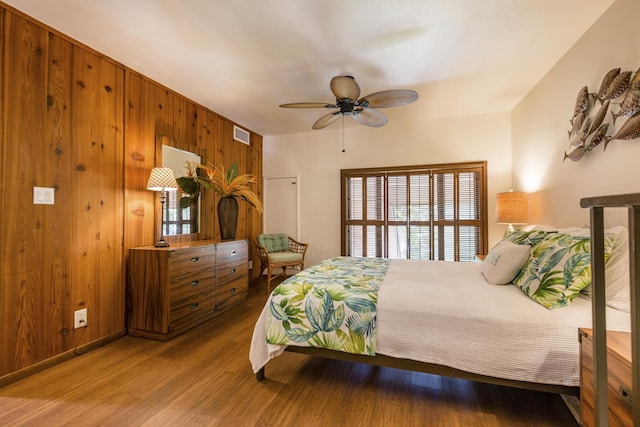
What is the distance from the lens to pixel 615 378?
3.41ft

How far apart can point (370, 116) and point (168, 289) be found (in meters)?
2.64

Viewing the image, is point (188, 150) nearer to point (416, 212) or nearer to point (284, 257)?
point (284, 257)

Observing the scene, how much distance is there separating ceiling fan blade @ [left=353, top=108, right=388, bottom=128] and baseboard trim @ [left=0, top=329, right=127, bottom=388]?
3.20m

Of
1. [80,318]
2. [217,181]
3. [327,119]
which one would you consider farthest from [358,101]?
[80,318]

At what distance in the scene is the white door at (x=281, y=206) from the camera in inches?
197

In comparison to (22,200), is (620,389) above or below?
below

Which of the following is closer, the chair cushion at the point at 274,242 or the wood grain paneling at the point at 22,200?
the wood grain paneling at the point at 22,200

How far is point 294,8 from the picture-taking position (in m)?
1.96

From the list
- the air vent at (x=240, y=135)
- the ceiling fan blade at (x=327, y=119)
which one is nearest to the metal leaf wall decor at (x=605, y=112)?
the ceiling fan blade at (x=327, y=119)

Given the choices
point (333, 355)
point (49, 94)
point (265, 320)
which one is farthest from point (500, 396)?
point (49, 94)

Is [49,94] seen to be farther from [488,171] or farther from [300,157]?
Answer: [488,171]

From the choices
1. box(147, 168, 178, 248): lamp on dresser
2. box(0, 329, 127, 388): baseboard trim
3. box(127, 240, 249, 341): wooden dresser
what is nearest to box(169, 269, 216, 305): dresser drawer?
box(127, 240, 249, 341): wooden dresser

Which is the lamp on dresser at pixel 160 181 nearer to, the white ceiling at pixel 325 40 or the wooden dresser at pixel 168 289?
the wooden dresser at pixel 168 289

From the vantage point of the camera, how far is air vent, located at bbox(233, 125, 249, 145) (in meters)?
4.38
